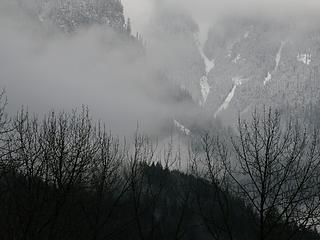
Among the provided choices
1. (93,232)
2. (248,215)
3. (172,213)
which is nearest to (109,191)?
(93,232)

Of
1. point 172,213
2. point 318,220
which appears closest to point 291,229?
point 318,220

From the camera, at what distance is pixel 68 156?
19234 millimetres

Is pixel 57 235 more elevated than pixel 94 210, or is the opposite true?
pixel 94 210

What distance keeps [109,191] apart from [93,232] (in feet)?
7.00

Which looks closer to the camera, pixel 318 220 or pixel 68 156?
pixel 318 220

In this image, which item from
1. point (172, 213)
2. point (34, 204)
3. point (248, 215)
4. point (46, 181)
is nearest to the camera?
point (248, 215)

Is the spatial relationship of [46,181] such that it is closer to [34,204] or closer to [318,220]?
[34,204]

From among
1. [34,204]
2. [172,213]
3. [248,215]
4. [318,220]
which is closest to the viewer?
[318,220]

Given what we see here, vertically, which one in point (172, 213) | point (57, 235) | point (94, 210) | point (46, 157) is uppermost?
point (172, 213)

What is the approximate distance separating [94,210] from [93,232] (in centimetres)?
131

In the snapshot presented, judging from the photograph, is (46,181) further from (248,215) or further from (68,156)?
(248,215)

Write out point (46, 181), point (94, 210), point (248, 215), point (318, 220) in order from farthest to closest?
point (94, 210)
point (46, 181)
point (248, 215)
point (318, 220)

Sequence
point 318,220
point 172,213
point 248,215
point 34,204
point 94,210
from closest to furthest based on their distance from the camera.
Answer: point 318,220
point 248,215
point 34,204
point 94,210
point 172,213

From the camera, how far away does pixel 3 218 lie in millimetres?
17109
